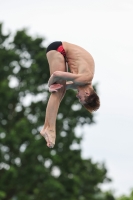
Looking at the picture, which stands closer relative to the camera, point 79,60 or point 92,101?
point 79,60

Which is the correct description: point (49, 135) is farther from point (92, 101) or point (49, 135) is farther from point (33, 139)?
point (33, 139)

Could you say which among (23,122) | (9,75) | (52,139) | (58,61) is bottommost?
(52,139)

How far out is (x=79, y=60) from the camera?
1321 cm

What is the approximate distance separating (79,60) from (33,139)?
26.6m

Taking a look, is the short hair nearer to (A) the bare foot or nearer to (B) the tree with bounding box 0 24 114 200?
(A) the bare foot

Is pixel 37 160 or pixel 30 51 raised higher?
pixel 30 51

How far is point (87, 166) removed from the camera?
41875 millimetres

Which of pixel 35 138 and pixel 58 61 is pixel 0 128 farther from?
pixel 58 61

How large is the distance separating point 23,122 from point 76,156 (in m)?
4.02

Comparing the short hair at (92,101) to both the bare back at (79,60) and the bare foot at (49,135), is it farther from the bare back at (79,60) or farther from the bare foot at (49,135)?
the bare foot at (49,135)

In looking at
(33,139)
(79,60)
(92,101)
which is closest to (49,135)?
(92,101)

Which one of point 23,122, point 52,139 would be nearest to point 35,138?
point 23,122

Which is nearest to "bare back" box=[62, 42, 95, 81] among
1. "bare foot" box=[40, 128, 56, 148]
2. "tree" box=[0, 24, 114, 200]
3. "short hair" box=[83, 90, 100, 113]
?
"short hair" box=[83, 90, 100, 113]

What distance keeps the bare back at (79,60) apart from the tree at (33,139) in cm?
2545
